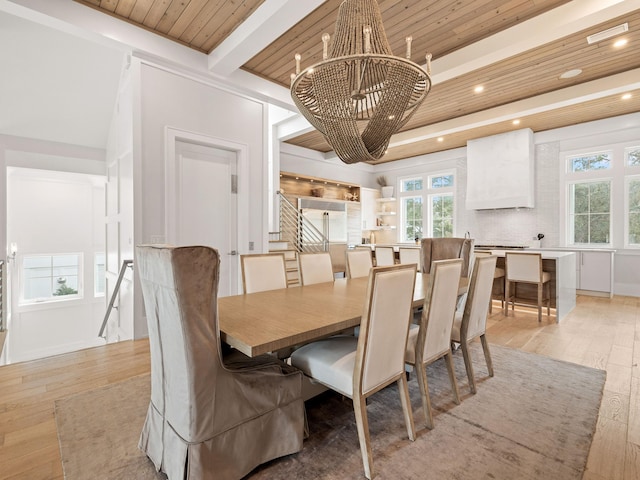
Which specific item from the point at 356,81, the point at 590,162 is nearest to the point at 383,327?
the point at 356,81

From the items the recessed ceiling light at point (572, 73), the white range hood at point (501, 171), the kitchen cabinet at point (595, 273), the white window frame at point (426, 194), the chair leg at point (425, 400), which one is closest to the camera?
the chair leg at point (425, 400)

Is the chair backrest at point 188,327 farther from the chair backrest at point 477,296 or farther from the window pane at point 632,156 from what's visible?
the window pane at point 632,156

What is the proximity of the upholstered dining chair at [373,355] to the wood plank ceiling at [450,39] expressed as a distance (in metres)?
2.46

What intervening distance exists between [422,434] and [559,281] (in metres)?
3.31

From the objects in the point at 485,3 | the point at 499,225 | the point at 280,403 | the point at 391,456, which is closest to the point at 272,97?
the point at 485,3

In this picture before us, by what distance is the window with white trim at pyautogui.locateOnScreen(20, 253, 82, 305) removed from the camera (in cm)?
625

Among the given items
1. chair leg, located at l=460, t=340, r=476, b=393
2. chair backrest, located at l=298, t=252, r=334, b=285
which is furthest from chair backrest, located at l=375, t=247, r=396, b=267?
chair leg, located at l=460, t=340, r=476, b=393

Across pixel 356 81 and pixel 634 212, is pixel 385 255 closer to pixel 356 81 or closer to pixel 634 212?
pixel 356 81

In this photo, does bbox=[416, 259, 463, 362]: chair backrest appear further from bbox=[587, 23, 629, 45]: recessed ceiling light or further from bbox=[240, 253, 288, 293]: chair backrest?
bbox=[587, 23, 629, 45]: recessed ceiling light

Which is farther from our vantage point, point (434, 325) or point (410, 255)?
point (410, 255)

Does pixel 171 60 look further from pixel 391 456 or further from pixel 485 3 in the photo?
pixel 391 456

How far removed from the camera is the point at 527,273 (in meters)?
4.18

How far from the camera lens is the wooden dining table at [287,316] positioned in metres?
1.34

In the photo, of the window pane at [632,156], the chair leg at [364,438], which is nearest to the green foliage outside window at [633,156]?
the window pane at [632,156]
